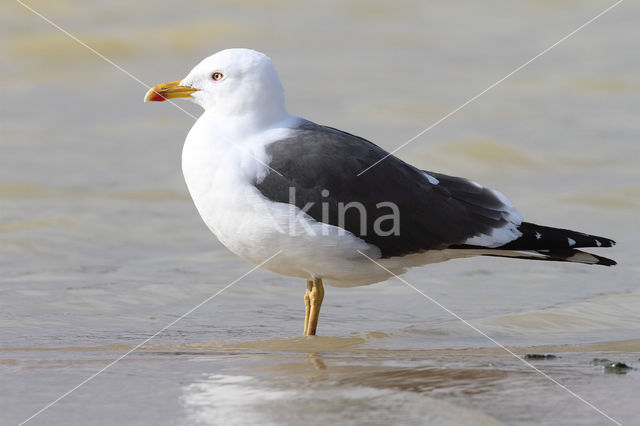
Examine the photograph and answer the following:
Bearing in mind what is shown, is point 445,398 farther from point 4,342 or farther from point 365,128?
point 365,128

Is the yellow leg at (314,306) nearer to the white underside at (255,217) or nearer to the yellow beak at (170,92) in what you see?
the white underside at (255,217)

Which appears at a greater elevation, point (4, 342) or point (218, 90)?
point (218, 90)

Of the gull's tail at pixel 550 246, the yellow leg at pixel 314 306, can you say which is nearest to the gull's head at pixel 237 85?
the yellow leg at pixel 314 306

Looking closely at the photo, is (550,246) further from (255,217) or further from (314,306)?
(255,217)

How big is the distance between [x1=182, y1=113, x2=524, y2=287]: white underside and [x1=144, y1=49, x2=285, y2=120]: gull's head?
0.11m

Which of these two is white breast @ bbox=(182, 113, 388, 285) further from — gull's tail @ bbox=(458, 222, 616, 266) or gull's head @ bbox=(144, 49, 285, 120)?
gull's tail @ bbox=(458, 222, 616, 266)

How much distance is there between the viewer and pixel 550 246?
478cm

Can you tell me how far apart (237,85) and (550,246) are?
164 centimetres

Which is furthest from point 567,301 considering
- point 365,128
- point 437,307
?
point 365,128

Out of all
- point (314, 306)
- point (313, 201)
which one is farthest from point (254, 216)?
point (314, 306)

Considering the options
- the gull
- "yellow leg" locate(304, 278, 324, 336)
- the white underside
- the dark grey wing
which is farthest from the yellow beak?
"yellow leg" locate(304, 278, 324, 336)

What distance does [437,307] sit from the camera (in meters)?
5.63

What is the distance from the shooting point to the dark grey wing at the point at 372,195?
14.3 feet

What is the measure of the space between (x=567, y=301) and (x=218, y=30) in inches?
287
